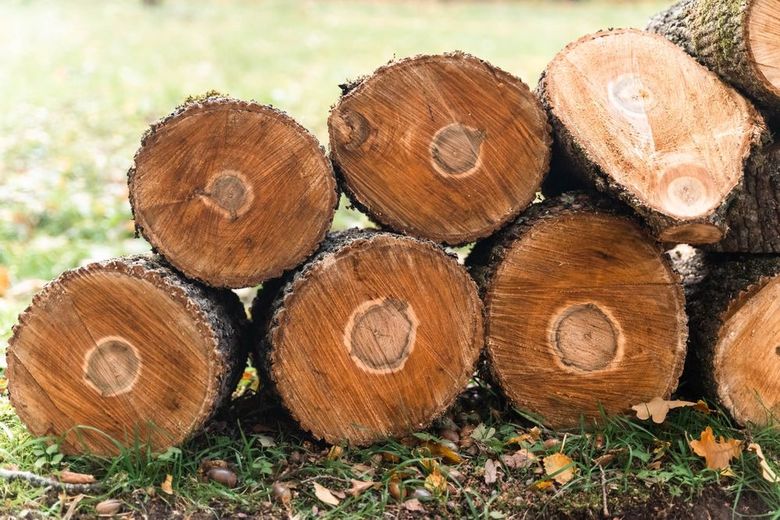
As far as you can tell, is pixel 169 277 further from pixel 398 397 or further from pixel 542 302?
pixel 542 302

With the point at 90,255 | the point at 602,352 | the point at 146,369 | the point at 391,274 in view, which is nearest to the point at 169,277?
the point at 146,369

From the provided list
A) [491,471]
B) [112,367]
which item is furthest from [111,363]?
[491,471]

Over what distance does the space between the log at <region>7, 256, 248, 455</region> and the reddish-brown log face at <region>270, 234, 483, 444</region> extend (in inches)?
10.5

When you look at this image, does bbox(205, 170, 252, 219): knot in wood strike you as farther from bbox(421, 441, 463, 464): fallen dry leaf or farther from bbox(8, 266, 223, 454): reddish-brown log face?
bbox(421, 441, 463, 464): fallen dry leaf

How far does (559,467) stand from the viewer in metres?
2.65

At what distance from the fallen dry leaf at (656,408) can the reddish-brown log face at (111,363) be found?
1468 mm

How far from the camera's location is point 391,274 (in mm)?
2648

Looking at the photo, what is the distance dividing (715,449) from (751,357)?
1.35ft

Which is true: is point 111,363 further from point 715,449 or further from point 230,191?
point 715,449

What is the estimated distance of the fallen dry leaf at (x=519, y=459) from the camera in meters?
2.70

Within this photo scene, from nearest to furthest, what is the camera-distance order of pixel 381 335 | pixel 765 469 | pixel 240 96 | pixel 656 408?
pixel 765 469, pixel 381 335, pixel 656 408, pixel 240 96

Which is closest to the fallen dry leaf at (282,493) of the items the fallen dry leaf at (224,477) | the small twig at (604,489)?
the fallen dry leaf at (224,477)

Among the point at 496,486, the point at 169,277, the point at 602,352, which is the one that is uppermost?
the point at 169,277

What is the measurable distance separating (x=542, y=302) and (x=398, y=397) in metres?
0.61
